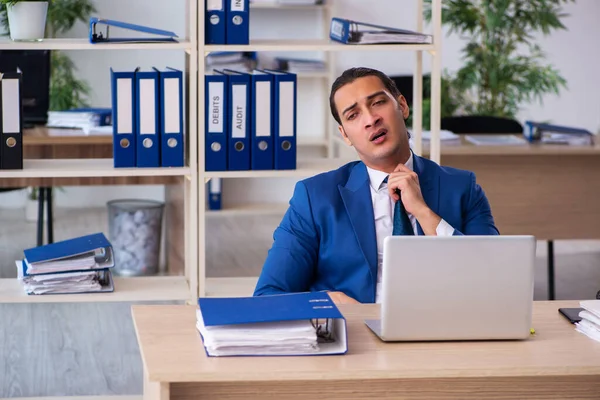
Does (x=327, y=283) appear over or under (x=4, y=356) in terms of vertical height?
over

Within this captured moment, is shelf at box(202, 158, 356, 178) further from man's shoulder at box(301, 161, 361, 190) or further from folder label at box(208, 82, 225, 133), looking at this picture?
man's shoulder at box(301, 161, 361, 190)

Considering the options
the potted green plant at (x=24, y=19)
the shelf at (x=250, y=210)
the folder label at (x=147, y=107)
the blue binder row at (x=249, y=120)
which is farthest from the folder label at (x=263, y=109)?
the shelf at (x=250, y=210)

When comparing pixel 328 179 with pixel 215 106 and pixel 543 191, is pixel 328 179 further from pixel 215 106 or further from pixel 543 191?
pixel 543 191

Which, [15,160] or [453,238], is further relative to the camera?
[15,160]

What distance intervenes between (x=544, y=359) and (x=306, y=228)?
83 cm

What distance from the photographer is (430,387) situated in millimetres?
1891

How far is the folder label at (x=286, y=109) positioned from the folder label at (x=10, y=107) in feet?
2.89

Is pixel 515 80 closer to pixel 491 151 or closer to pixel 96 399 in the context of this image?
pixel 491 151

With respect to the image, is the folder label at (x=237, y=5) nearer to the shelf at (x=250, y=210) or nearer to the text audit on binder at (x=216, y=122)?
the text audit on binder at (x=216, y=122)

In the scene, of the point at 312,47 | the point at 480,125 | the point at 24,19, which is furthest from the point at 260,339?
the point at 480,125

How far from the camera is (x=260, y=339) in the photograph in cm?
176

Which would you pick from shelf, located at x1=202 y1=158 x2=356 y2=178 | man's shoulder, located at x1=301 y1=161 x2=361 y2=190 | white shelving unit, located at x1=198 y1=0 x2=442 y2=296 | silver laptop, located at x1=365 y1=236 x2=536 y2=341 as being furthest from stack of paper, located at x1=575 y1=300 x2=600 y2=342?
shelf, located at x1=202 y1=158 x2=356 y2=178

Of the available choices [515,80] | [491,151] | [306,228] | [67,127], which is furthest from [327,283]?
[515,80]

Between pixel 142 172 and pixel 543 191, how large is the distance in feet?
7.60
